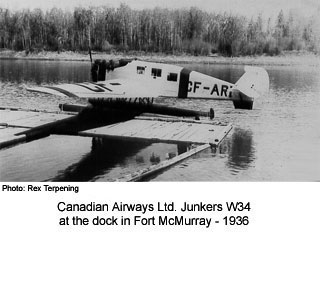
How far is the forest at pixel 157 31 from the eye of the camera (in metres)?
5.32

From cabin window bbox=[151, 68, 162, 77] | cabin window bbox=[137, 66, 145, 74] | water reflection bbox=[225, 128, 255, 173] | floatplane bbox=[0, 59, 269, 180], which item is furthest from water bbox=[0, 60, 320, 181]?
cabin window bbox=[137, 66, 145, 74]

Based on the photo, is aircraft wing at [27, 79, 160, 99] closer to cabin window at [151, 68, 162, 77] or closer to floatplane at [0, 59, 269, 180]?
floatplane at [0, 59, 269, 180]

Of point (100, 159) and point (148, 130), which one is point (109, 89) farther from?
point (100, 159)

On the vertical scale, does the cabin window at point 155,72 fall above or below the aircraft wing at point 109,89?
above

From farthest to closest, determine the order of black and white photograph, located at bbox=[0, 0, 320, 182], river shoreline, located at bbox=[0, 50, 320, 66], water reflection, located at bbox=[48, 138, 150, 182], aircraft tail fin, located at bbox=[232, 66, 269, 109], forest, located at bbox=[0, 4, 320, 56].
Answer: aircraft tail fin, located at bbox=[232, 66, 269, 109]
river shoreline, located at bbox=[0, 50, 320, 66]
forest, located at bbox=[0, 4, 320, 56]
black and white photograph, located at bbox=[0, 0, 320, 182]
water reflection, located at bbox=[48, 138, 150, 182]

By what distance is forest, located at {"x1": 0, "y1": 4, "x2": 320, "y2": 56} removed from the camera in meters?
5.32

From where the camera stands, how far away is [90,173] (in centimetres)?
470

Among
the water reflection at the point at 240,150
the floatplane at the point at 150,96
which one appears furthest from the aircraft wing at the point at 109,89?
the water reflection at the point at 240,150

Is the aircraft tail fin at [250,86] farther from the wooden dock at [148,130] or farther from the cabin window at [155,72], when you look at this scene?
the cabin window at [155,72]

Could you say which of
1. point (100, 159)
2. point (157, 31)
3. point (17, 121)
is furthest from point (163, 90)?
point (17, 121)

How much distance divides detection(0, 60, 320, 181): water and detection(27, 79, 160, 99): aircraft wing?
666 millimetres
